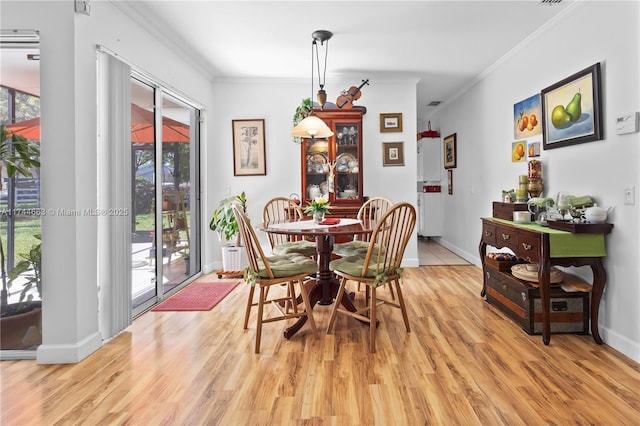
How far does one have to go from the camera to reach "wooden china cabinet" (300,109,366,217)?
4.40 m

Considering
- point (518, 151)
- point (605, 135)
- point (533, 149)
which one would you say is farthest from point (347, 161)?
point (605, 135)

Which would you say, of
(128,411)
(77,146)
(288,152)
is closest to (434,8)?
(288,152)

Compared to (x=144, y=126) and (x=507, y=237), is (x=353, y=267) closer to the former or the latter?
(x=507, y=237)

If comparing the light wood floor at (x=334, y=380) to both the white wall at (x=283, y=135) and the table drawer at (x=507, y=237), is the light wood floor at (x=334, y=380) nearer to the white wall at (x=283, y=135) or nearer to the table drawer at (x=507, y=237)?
the table drawer at (x=507, y=237)

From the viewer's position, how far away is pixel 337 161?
175 inches

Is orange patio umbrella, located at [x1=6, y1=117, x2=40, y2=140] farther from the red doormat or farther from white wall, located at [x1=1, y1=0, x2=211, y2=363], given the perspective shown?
the red doormat

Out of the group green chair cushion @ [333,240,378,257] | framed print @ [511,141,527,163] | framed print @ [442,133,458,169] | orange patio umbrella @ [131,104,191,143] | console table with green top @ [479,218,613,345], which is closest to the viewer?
console table with green top @ [479,218,613,345]

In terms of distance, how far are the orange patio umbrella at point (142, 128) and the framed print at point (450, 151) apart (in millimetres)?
3931

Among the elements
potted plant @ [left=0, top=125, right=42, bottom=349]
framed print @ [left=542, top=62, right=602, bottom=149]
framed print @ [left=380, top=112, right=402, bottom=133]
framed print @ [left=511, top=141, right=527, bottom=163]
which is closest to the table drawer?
framed print @ [left=542, top=62, right=602, bottom=149]

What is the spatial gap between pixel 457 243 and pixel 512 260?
2643 millimetres

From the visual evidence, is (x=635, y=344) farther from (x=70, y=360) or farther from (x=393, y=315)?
(x=70, y=360)

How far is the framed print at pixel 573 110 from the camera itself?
2516 millimetres

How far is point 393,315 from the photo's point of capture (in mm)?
2982

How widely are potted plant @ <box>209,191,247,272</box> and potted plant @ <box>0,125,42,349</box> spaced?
214cm
